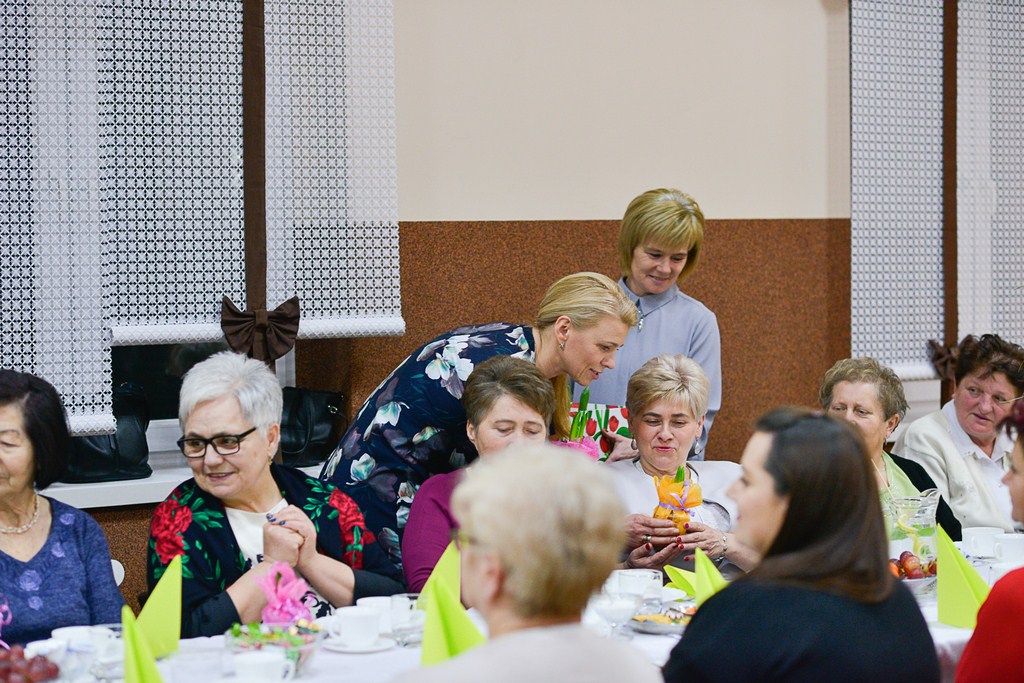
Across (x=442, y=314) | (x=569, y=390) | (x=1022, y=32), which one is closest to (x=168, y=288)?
(x=442, y=314)

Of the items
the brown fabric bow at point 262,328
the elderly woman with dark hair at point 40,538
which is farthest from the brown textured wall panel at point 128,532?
the elderly woman with dark hair at point 40,538

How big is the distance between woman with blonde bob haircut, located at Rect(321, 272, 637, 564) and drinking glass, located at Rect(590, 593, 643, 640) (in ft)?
2.36

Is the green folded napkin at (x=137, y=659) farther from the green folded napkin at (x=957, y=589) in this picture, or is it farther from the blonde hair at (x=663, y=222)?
the blonde hair at (x=663, y=222)

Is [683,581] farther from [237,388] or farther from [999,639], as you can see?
[237,388]

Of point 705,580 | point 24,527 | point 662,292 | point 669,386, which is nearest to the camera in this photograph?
point 705,580

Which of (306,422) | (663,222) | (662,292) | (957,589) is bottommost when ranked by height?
(957,589)

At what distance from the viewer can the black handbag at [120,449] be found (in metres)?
3.82

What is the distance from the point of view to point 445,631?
80.0 inches

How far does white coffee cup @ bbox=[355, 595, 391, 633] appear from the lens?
2.34 m

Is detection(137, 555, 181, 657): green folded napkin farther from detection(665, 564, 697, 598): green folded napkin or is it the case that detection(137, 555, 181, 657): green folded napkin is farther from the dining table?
detection(665, 564, 697, 598): green folded napkin

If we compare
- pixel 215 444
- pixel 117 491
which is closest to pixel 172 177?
pixel 117 491

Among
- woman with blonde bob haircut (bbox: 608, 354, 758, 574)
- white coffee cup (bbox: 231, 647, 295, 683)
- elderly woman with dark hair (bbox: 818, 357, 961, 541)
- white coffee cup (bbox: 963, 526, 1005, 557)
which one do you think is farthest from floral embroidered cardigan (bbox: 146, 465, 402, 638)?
elderly woman with dark hair (bbox: 818, 357, 961, 541)

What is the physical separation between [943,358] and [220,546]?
131 inches

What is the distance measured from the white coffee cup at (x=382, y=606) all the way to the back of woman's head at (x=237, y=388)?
0.45m
